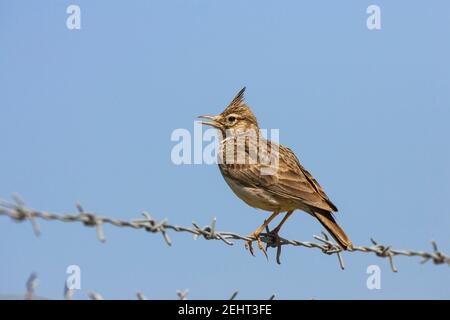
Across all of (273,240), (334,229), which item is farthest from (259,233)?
(334,229)

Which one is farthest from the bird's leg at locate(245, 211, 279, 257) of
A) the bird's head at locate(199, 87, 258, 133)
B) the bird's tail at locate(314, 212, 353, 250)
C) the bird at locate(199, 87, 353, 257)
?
the bird's head at locate(199, 87, 258, 133)

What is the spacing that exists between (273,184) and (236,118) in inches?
92.3

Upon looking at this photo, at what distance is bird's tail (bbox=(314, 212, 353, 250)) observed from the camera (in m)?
7.24

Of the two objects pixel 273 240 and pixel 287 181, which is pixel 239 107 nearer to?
pixel 287 181

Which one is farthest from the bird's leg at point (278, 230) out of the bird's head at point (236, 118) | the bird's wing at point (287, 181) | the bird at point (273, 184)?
the bird's head at point (236, 118)

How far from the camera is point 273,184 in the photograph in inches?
340

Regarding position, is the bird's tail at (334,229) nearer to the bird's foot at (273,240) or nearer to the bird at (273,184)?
the bird at (273,184)

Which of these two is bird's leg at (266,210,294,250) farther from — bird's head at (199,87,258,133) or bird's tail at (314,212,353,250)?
bird's head at (199,87,258,133)

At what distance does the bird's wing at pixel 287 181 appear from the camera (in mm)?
8281

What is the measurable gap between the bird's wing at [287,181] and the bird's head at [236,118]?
1.42 meters
